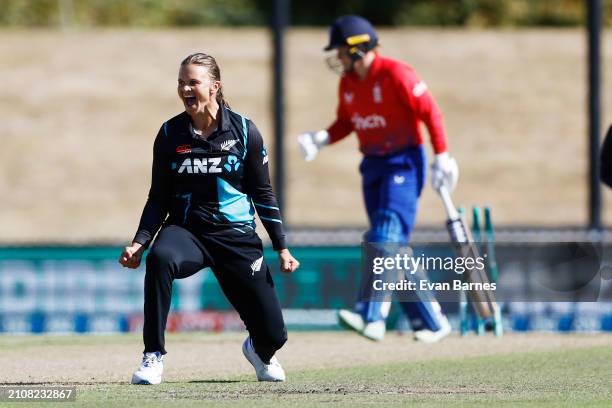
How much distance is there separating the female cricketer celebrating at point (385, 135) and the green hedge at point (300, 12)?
84.8 feet

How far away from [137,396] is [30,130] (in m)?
24.4

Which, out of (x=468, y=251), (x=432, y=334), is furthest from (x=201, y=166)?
(x=468, y=251)

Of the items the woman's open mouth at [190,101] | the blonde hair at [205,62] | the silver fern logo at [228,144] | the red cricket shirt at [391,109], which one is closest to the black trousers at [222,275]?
the silver fern logo at [228,144]

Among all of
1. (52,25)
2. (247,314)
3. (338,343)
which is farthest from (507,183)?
(247,314)

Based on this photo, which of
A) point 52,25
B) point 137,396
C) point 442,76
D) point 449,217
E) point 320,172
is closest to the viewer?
point 137,396

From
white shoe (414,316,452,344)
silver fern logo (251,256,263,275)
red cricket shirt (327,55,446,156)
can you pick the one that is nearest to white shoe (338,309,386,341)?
white shoe (414,316,452,344)

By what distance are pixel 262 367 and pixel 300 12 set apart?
99.8 feet

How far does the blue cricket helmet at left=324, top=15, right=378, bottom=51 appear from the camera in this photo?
33.6 ft

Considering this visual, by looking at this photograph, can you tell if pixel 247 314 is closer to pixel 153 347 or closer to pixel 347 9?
pixel 153 347

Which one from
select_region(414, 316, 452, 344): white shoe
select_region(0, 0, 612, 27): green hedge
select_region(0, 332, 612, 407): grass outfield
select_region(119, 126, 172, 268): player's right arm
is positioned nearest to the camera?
select_region(0, 332, 612, 407): grass outfield

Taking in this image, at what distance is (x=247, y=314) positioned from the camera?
772 centimetres

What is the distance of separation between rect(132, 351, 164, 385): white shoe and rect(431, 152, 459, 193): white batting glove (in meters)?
3.32

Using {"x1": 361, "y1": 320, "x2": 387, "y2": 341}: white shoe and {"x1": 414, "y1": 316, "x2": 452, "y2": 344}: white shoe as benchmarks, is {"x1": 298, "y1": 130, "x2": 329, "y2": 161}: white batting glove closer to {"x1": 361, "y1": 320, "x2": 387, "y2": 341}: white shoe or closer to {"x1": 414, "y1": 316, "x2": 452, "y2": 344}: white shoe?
{"x1": 361, "y1": 320, "x2": 387, "y2": 341}: white shoe

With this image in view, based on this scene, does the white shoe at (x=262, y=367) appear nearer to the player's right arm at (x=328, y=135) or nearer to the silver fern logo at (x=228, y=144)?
the silver fern logo at (x=228, y=144)
